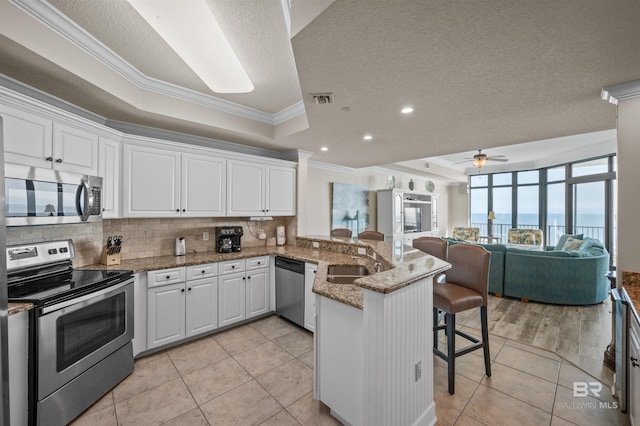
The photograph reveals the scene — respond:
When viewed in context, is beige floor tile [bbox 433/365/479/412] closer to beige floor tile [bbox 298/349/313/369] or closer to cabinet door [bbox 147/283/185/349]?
beige floor tile [bbox 298/349/313/369]

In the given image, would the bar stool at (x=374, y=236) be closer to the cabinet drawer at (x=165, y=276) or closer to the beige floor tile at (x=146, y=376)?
the cabinet drawer at (x=165, y=276)

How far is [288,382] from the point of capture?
2.25 m

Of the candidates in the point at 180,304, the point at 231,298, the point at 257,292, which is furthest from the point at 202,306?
the point at 257,292

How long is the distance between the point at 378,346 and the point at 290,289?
2052 millimetres

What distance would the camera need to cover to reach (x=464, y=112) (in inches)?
102

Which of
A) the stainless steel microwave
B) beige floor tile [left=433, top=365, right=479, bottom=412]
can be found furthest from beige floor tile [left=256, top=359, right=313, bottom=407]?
the stainless steel microwave

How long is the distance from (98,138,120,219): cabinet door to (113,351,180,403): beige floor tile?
1.46 meters

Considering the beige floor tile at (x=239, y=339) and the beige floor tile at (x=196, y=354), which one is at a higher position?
the beige floor tile at (x=239, y=339)

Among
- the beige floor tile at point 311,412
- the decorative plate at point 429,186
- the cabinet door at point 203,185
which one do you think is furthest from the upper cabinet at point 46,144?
the decorative plate at point 429,186

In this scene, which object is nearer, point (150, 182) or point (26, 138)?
point (26, 138)

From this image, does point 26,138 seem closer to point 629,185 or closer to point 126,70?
point 126,70

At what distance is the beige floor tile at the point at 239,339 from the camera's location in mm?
2811

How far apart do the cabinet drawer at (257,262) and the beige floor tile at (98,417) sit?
1.72 metres

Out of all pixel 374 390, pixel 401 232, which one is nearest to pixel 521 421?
pixel 374 390
